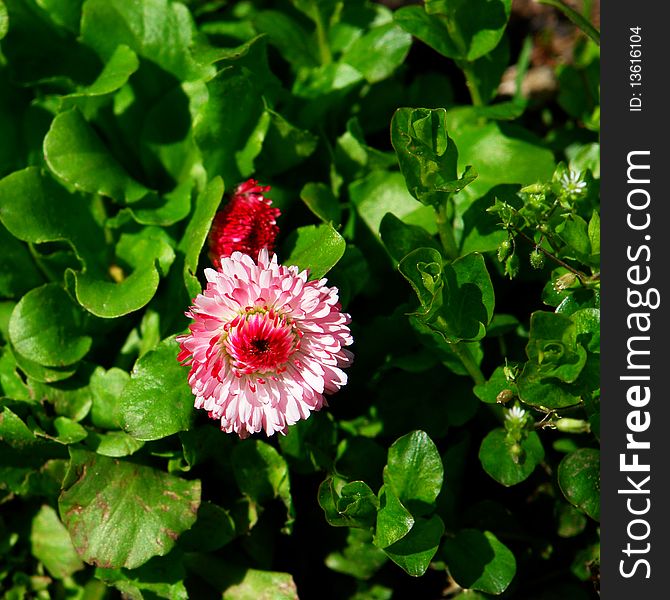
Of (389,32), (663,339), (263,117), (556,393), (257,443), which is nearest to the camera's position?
(556,393)

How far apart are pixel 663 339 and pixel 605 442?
34cm

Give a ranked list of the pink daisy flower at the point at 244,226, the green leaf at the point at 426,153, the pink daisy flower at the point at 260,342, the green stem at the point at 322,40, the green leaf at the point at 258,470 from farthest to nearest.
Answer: the green stem at the point at 322,40
the green leaf at the point at 258,470
the pink daisy flower at the point at 244,226
the green leaf at the point at 426,153
the pink daisy flower at the point at 260,342

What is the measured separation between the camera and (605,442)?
218 centimetres

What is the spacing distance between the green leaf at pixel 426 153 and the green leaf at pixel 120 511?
1.14 m

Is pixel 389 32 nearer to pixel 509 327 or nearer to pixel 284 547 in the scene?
pixel 509 327

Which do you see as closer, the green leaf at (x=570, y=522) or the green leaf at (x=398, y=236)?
the green leaf at (x=398, y=236)

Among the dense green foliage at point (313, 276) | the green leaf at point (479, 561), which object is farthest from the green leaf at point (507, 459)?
the green leaf at point (479, 561)

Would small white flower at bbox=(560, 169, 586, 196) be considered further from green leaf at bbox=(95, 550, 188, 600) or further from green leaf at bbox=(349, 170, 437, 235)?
green leaf at bbox=(95, 550, 188, 600)

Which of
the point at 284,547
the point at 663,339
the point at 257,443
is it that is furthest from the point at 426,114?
the point at 284,547

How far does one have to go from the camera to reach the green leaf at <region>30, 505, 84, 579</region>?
2.69 m

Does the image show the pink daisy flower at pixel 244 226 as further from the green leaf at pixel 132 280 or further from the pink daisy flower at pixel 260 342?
the pink daisy flower at pixel 260 342

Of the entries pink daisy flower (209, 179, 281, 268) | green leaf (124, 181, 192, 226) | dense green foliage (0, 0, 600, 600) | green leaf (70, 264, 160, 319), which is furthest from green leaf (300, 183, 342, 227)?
green leaf (70, 264, 160, 319)

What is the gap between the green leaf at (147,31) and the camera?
2.79 m

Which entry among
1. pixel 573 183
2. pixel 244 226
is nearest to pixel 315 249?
pixel 244 226
